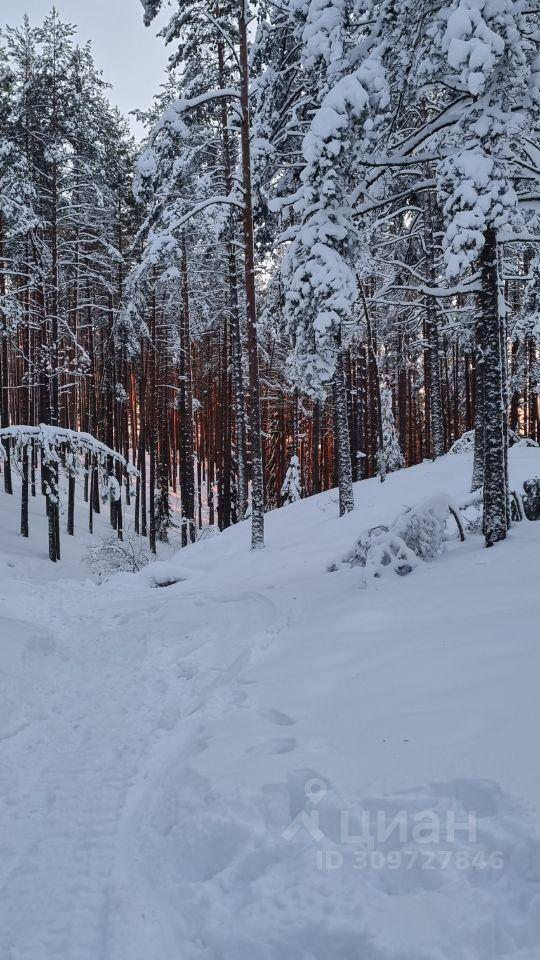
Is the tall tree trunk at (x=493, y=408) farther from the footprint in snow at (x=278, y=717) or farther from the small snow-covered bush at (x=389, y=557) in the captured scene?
the footprint in snow at (x=278, y=717)

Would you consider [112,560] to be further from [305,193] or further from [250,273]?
[305,193]

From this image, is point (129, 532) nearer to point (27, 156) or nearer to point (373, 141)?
point (27, 156)

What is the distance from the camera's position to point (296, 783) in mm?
3182

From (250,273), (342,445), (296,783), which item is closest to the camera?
(296,783)

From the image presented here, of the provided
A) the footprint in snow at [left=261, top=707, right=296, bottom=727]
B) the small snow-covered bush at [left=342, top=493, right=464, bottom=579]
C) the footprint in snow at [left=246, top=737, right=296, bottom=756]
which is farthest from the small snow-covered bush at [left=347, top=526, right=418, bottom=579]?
the footprint in snow at [left=246, top=737, right=296, bottom=756]

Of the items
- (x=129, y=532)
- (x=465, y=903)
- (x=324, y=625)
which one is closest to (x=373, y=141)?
(x=324, y=625)

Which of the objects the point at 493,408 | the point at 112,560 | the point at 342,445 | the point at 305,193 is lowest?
the point at 112,560

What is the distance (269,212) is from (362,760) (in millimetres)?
10326

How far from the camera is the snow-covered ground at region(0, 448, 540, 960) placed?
7.68 feet

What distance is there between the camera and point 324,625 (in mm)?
5918

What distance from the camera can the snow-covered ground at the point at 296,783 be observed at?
2.34m

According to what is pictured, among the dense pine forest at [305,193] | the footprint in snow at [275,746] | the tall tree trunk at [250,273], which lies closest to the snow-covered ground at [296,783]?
the footprint in snow at [275,746]

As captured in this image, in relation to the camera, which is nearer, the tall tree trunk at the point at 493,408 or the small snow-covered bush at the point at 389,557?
the tall tree trunk at the point at 493,408

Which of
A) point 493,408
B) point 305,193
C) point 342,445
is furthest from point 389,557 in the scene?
point 342,445
